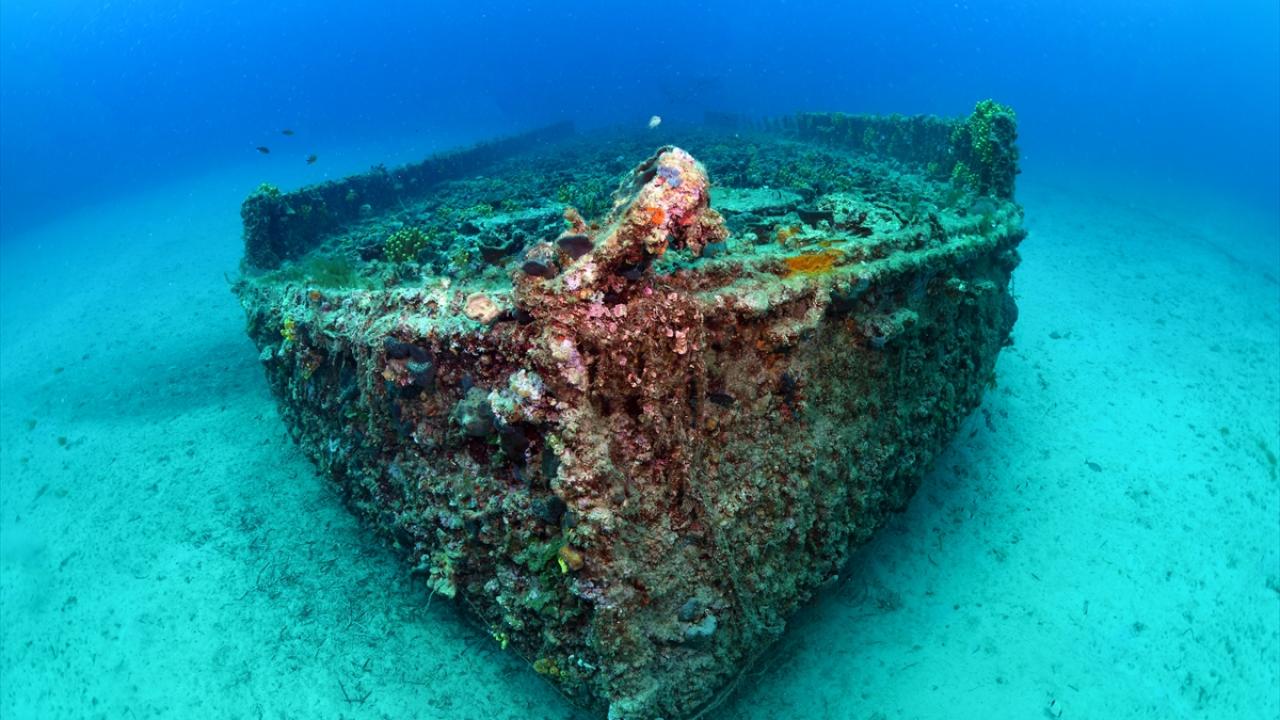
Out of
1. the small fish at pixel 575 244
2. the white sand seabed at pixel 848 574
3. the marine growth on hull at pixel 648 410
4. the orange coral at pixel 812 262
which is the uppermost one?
the small fish at pixel 575 244

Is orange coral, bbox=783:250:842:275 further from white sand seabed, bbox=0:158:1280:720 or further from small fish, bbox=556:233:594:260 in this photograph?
white sand seabed, bbox=0:158:1280:720

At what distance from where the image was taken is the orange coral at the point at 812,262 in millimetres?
4699

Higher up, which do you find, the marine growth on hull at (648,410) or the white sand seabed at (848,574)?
A: the marine growth on hull at (648,410)

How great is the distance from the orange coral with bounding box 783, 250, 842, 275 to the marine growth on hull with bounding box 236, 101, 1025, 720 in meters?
0.02

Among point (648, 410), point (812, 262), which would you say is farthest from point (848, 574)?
point (648, 410)

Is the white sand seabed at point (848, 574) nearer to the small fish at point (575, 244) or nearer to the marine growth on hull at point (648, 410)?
the marine growth on hull at point (648, 410)

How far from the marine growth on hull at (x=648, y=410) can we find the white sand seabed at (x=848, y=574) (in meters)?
0.91

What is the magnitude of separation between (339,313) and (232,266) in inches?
627

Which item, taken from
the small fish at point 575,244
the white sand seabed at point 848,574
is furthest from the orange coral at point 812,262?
the white sand seabed at point 848,574

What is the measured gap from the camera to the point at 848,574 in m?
5.88

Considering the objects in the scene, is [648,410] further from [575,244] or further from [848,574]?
[848,574]

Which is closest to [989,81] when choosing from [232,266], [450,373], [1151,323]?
[1151,323]

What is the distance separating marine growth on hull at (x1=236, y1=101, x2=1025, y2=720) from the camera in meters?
3.79

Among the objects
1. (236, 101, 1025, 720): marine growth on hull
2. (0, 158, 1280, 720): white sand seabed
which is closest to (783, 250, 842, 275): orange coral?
(236, 101, 1025, 720): marine growth on hull
